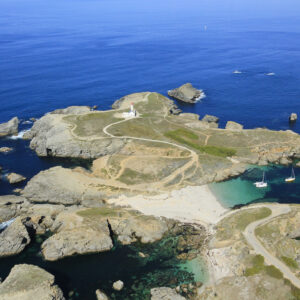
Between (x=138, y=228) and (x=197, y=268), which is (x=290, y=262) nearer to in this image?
(x=197, y=268)

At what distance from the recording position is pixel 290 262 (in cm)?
5603

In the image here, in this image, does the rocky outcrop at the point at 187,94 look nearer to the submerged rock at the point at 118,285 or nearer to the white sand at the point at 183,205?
the white sand at the point at 183,205

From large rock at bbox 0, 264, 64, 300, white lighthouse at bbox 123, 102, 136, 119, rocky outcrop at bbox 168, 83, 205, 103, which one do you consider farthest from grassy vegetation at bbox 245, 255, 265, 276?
rocky outcrop at bbox 168, 83, 205, 103

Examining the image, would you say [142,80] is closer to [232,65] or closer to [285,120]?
[232,65]

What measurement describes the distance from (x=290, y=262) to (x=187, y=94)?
331ft

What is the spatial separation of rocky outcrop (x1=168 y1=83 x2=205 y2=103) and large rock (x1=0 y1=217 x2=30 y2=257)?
96896mm

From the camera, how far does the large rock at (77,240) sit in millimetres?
61594

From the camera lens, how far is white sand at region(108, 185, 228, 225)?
71312 mm

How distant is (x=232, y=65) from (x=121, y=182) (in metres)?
141

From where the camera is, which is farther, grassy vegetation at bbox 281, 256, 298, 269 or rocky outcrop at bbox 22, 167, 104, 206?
rocky outcrop at bbox 22, 167, 104, 206

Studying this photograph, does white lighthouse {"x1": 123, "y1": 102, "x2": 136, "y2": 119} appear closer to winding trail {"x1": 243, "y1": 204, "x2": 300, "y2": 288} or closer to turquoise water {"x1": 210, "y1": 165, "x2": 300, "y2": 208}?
turquoise water {"x1": 210, "y1": 165, "x2": 300, "y2": 208}

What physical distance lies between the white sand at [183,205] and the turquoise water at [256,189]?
307cm

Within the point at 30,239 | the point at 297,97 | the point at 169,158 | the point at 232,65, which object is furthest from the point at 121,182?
the point at 232,65

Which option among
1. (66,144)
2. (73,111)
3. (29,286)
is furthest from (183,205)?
(73,111)
